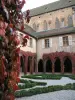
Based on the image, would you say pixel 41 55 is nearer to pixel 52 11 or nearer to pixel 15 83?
pixel 52 11

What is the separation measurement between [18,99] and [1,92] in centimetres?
642

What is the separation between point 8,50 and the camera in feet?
7.77

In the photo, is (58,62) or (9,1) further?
(58,62)

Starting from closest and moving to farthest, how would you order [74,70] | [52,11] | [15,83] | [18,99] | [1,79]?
[1,79] → [15,83] → [18,99] → [74,70] → [52,11]

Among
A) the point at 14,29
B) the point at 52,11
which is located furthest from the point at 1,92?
the point at 52,11

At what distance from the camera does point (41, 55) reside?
100ft

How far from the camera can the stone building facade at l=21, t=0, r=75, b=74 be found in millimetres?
28047

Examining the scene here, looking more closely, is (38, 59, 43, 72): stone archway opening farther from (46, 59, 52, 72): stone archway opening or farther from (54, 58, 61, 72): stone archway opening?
(54, 58, 61, 72): stone archway opening

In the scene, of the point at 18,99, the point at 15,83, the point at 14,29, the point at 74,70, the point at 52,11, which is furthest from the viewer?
the point at 52,11

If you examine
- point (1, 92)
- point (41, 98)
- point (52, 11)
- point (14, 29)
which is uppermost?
point (52, 11)

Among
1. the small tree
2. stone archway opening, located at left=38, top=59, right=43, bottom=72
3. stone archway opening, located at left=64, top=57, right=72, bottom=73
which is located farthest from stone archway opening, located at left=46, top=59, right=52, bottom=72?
the small tree

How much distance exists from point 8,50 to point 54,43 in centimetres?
2732

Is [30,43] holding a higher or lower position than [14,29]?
higher

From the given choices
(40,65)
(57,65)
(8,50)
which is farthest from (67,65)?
(8,50)
